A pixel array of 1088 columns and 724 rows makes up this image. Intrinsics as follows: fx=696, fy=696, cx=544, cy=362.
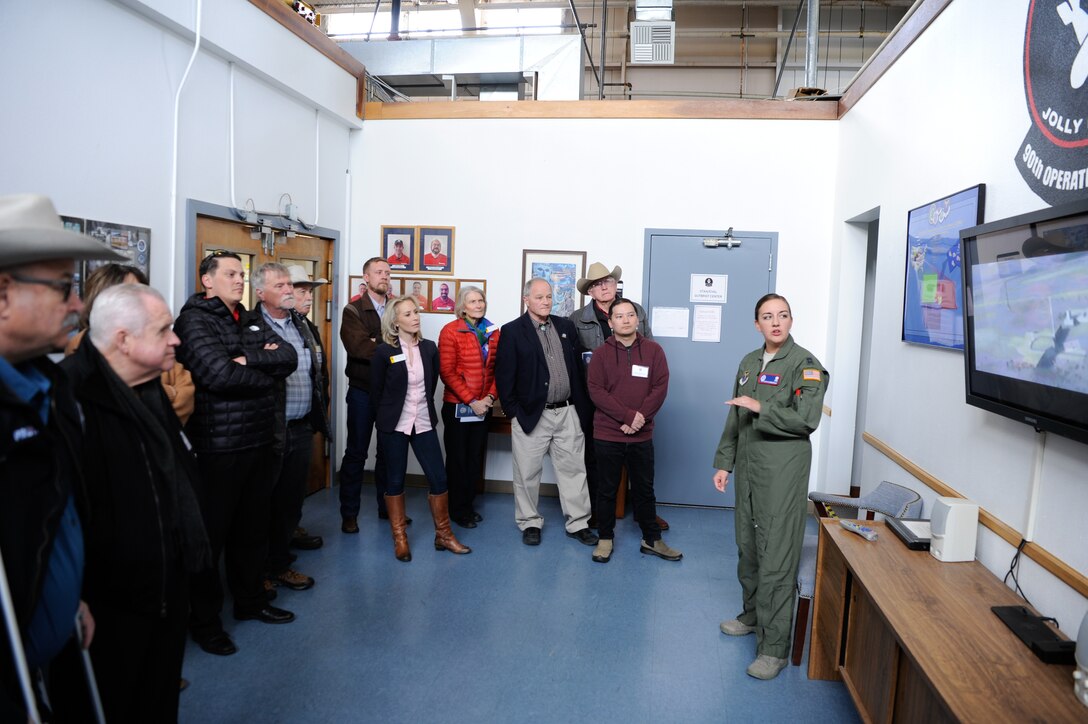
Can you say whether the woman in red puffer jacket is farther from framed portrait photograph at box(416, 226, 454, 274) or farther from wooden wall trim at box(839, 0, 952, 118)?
wooden wall trim at box(839, 0, 952, 118)

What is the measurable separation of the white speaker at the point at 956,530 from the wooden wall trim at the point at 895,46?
83.5 inches

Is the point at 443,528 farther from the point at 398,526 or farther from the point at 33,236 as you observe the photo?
the point at 33,236

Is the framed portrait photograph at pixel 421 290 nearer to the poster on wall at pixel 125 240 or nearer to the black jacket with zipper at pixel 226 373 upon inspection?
the poster on wall at pixel 125 240

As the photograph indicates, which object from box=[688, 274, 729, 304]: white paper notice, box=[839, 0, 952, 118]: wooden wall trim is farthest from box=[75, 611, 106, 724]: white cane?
box=[688, 274, 729, 304]: white paper notice

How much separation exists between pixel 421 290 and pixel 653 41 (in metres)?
2.82

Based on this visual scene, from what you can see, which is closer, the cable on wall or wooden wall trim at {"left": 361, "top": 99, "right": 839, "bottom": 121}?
the cable on wall

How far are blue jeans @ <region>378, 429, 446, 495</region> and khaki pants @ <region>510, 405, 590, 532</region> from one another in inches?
20.6

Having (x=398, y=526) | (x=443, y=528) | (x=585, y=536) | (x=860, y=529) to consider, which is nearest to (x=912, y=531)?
(x=860, y=529)

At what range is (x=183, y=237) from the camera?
3537 millimetres

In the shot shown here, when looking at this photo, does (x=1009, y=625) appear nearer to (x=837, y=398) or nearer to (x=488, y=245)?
(x=837, y=398)

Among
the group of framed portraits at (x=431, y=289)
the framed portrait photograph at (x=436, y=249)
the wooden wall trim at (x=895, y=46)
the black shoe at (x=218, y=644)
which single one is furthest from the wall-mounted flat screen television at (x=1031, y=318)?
the framed portrait photograph at (x=436, y=249)

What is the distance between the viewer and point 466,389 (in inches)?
175

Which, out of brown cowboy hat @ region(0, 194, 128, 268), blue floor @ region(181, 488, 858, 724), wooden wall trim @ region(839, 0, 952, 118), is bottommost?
blue floor @ region(181, 488, 858, 724)

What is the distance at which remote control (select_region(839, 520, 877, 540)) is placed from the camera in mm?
2615
